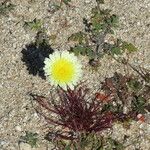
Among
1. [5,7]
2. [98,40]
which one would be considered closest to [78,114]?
[98,40]

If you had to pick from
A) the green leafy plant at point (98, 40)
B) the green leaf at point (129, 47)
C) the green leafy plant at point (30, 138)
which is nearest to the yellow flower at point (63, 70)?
the green leafy plant at point (30, 138)

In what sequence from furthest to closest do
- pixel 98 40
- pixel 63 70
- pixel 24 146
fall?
pixel 98 40, pixel 24 146, pixel 63 70

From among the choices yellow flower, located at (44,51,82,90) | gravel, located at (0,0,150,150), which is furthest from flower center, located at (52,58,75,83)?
gravel, located at (0,0,150,150)

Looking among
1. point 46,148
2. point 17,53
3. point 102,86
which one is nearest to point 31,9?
point 17,53

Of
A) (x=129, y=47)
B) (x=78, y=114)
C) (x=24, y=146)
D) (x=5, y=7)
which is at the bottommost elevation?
(x=24, y=146)

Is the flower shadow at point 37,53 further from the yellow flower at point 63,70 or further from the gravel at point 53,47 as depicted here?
the yellow flower at point 63,70

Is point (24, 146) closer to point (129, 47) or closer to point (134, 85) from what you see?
point (134, 85)

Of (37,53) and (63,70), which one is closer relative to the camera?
(63,70)
